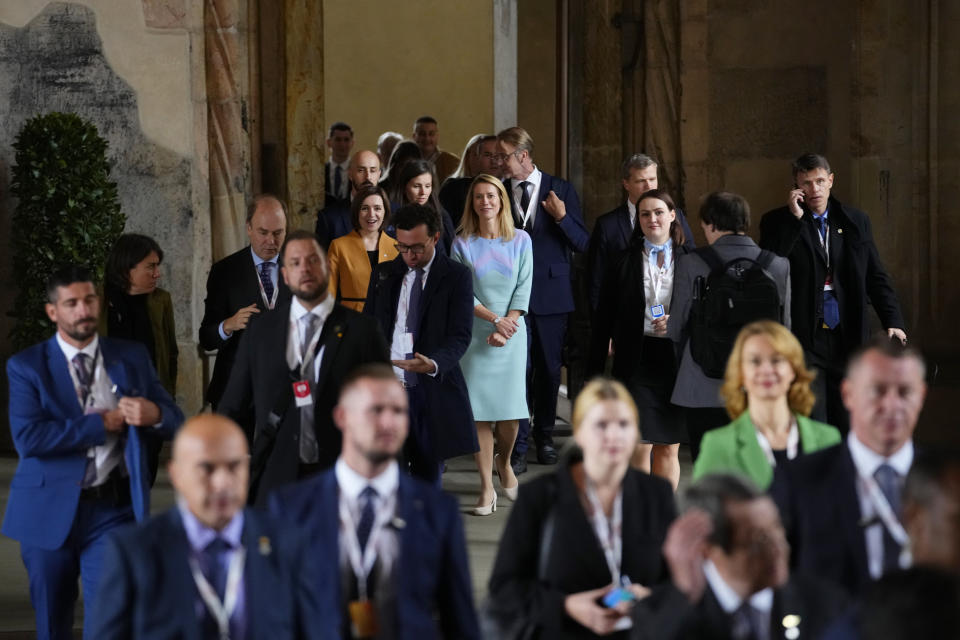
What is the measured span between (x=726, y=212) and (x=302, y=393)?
2363 millimetres

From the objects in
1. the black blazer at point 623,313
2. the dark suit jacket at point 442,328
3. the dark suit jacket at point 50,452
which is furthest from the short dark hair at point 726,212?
the dark suit jacket at point 50,452

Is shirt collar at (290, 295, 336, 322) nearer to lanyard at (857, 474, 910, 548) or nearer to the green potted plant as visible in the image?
lanyard at (857, 474, 910, 548)

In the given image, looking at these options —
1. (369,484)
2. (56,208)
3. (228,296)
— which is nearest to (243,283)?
(228,296)

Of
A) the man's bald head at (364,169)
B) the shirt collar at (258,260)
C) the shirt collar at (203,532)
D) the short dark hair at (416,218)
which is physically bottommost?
the shirt collar at (203,532)

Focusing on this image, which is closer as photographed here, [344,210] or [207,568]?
[207,568]

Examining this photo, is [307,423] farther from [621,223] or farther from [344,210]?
[344,210]

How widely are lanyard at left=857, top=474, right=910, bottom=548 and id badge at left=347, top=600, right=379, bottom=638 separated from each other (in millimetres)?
1317

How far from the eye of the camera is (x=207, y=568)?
408cm

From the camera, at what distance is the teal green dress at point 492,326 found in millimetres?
8688

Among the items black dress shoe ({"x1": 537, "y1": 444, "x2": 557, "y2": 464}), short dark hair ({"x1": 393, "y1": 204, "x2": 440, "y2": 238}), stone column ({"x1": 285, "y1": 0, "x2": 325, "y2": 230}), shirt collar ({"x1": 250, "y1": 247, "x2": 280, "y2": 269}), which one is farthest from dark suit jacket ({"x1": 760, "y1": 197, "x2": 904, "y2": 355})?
stone column ({"x1": 285, "y1": 0, "x2": 325, "y2": 230})

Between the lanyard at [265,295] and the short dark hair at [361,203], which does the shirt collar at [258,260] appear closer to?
the lanyard at [265,295]

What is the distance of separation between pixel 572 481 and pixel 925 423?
23.7 ft

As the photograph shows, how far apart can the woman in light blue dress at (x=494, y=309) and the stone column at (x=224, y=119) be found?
8.65 feet

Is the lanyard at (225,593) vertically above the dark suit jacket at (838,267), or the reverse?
the dark suit jacket at (838,267)
